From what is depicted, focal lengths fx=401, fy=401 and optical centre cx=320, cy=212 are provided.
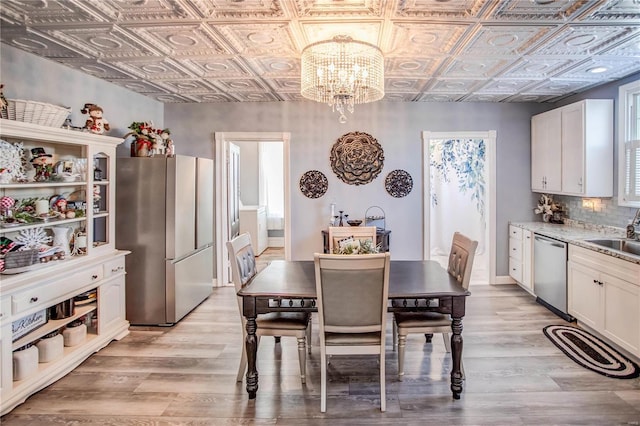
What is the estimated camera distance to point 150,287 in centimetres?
403

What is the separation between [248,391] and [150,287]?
185 centimetres

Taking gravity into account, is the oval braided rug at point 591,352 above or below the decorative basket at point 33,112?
below

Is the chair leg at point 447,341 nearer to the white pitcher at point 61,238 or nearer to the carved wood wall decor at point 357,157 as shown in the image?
the carved wood wall decor at point 357,157

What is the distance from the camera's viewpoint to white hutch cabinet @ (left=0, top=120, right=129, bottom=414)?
2.57m

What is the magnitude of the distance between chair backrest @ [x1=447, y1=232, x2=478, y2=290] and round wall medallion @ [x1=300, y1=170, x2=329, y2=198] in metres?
2.35

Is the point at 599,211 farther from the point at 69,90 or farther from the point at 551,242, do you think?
the point at 69,90

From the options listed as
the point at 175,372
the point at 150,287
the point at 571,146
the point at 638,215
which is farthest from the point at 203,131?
the point at 638,215

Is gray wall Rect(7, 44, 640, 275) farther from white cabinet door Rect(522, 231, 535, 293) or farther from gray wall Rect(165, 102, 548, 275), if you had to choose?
white cabinet door Rect(522, 231, 535, 293)

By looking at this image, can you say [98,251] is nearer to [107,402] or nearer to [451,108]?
[107,402]

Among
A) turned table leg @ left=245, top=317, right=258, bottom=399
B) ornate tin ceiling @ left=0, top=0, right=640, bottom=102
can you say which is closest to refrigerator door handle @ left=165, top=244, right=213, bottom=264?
turned table leg @ left=245, top=317, right=258, bottom=399

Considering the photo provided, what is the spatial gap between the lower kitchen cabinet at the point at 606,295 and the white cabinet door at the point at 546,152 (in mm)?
1300

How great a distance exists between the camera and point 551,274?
433 centimetres

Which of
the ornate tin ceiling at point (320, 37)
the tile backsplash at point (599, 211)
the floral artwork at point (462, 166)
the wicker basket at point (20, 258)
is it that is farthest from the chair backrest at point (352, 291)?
the floral artwork at point (462, 166)

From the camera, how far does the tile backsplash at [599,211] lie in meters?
4.10
